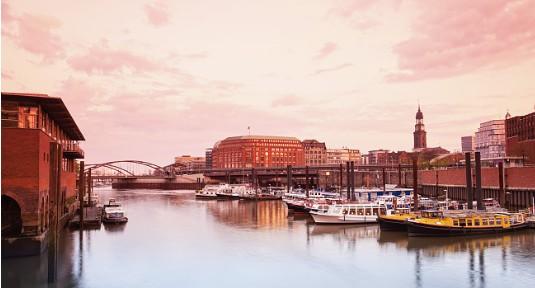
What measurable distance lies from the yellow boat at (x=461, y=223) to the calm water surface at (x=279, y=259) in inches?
34.9

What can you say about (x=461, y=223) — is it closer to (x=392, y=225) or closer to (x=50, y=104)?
(x=392, y=225)

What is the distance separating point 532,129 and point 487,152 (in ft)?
296

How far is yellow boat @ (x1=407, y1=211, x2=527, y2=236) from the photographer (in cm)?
4359

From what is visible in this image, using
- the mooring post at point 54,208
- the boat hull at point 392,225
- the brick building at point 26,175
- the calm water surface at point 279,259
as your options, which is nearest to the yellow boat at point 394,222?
the boat hull at point 392,225

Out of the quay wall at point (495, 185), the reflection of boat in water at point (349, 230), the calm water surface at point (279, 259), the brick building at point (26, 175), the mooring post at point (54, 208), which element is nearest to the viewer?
the mooring post at point (54, 208)

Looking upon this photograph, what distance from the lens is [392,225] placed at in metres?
48.0

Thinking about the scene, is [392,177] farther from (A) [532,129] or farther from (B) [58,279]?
(B) [58,279]

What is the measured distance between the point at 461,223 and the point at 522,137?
69.8 metres

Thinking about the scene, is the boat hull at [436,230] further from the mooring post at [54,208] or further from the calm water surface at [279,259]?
the mooring post at [54,208]

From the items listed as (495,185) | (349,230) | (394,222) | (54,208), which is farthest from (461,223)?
(495,185)

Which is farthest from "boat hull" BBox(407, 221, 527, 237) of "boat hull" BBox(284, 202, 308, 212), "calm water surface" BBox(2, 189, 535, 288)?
"boat hull" BBox(284, 202, 308, 212)

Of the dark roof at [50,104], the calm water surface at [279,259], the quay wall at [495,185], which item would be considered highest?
the dark roof at [50,104]

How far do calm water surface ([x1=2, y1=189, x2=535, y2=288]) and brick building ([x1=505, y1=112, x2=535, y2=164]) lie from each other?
52808 millimetres

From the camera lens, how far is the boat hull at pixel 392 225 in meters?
47.3
